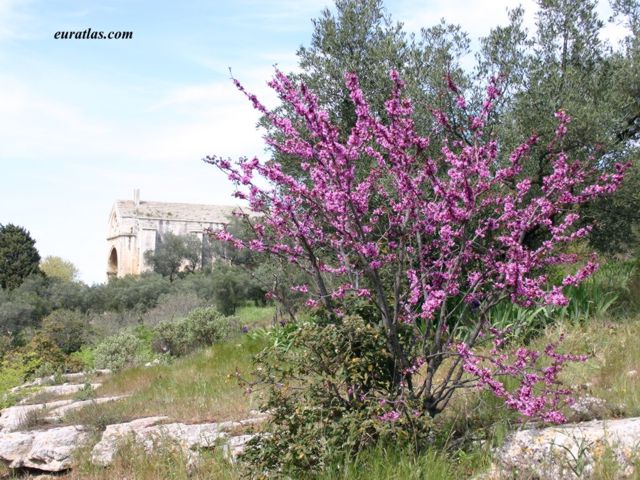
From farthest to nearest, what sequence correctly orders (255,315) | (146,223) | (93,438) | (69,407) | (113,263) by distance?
(113,263) < (146,223) < (255,315) < (69,407) < (93,438)

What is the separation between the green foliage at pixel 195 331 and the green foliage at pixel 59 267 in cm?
4136

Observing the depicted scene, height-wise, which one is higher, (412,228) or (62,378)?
(412,228)

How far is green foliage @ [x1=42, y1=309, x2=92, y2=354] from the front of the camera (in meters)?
18.7

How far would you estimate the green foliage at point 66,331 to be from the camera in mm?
18703

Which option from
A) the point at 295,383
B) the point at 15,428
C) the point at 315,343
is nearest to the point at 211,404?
the point at 295,383

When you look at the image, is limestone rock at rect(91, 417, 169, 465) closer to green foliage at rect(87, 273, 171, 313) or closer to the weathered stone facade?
green foliage at rect(87, 273, 171, 313)

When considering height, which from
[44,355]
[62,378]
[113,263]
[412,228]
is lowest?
[62,378]

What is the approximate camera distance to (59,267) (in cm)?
5481

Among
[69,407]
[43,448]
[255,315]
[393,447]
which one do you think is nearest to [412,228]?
[393,447]

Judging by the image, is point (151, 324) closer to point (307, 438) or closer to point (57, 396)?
point (57, 396)

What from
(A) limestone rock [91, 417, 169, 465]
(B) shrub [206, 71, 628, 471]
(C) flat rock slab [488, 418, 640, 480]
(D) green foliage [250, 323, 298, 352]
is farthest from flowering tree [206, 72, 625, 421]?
(D) green foliage [250, 323, 298, 352]

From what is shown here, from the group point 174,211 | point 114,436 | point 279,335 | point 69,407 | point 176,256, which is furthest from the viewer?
point 174,211

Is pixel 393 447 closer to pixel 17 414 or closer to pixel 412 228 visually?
pixel 412 228

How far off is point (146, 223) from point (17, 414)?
4029cm
